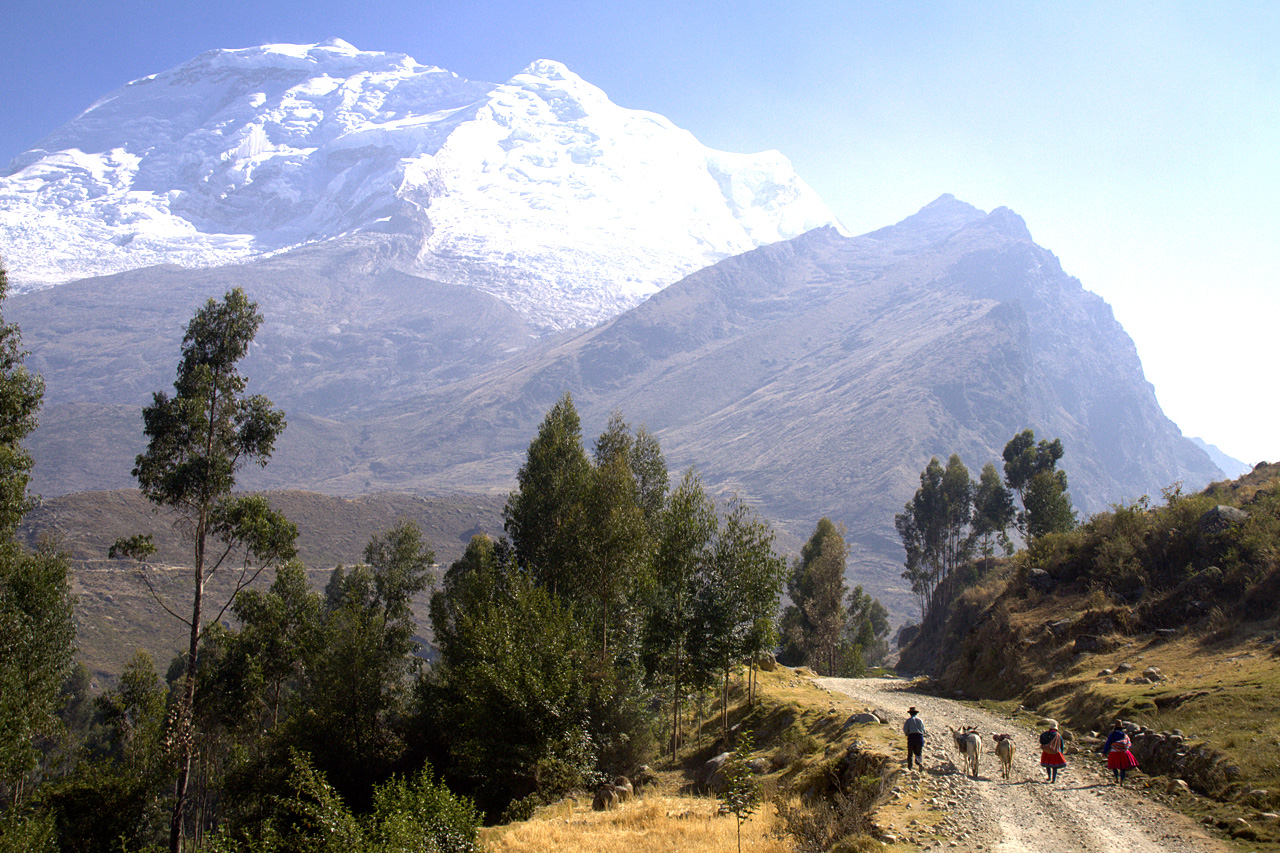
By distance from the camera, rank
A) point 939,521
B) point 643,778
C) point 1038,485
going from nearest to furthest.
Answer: point 643,778 → point 1038,485 → point 939,521

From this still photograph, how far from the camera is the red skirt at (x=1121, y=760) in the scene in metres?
17.2

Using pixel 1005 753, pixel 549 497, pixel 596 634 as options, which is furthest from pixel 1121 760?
pixel 549 497

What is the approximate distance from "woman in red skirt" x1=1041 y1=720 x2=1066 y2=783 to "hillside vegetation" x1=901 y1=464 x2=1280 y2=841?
1938mm

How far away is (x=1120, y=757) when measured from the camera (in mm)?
17219

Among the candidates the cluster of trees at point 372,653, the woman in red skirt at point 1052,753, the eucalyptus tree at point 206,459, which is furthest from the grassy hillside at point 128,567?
the woman in red skirt at point 1052,753

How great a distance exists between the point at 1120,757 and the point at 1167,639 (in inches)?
419

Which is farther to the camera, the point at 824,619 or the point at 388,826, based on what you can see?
the point at 824,619

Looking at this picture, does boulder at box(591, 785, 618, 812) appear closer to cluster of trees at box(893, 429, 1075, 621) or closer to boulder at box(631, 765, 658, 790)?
boulder at box(631, 765, 658, 790)

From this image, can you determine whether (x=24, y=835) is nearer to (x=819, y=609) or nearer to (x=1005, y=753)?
(x=1005, y=753)

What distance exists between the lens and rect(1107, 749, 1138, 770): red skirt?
17203 mm

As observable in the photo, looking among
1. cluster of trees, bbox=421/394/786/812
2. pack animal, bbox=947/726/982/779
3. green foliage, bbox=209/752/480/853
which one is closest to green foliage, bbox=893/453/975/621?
cluster of trees, bbox=421/394/786/812

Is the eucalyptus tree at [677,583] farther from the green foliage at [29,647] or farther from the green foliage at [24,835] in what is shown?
the green foliage at [29,647]

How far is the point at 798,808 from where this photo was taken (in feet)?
57.6

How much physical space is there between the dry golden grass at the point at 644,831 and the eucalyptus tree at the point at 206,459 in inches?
441
